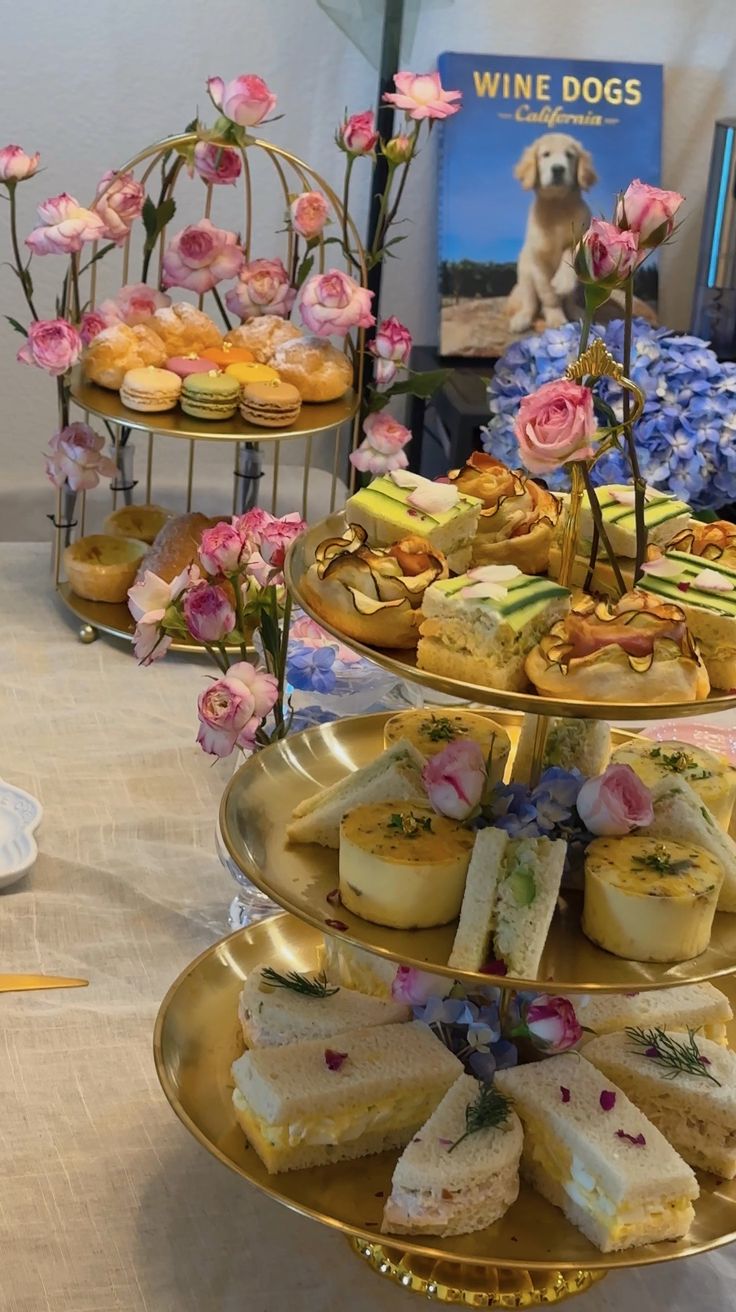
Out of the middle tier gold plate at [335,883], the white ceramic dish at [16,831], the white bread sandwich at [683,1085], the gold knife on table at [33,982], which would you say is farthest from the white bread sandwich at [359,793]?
the white ceramic dish at [16,831]

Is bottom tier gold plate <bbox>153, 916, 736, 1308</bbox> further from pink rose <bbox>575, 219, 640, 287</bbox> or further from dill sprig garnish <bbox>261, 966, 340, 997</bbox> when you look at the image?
pink rose <bbox>575, 219, 640, 287</bbox>

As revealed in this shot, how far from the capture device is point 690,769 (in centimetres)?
115

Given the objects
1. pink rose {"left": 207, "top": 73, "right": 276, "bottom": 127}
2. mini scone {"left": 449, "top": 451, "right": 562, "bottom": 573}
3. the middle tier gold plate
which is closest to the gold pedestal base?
the middle tier gold plate

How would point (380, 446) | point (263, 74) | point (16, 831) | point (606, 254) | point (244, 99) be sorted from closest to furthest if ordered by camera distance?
point (606, 254) < point (16, 831) < point (244, 99) < point (380, 446) < point (263, 74)

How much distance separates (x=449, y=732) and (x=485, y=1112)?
0.28 m

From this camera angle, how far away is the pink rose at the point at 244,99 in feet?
6.17

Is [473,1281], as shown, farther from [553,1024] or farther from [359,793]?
[359,793]

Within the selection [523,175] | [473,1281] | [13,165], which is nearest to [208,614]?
[473,1281]

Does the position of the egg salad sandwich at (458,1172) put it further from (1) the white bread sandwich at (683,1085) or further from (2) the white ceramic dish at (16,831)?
(2) the white ceramic dish at (16,831)

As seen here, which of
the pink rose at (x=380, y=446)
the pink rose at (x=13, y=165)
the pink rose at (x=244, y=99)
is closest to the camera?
the pink rose at (x=244, y=99)

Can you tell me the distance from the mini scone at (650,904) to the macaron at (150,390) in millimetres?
1165

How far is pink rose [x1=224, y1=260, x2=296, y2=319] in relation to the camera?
7.21ft

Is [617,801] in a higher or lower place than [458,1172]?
higher

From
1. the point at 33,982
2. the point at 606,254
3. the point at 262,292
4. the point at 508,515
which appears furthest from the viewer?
the point at 262,292
